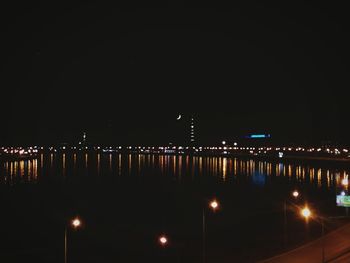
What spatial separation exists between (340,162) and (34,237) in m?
62.8

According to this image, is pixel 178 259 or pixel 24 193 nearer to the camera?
pixel 178 259

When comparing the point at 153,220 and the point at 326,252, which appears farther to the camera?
the point at 153,220

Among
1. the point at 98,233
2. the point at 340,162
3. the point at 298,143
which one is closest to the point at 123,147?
the point at 298,143

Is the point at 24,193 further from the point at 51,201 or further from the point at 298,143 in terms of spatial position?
the point at 298,143

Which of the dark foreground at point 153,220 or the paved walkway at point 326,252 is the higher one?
the paved walkway at point 326,252

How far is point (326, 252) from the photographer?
1747cm

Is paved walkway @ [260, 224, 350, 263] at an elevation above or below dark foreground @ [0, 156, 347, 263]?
above

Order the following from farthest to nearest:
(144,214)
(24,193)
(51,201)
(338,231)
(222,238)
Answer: (24,193), (51,201), (144,214), (222,238), (338,231)

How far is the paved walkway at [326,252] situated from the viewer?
54.3 ft

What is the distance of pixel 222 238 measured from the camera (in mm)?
26500

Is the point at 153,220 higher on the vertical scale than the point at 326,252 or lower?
lower

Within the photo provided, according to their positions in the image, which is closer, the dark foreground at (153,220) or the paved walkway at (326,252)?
the paved walkway at (326,252)

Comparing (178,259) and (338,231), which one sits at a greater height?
(338,231)

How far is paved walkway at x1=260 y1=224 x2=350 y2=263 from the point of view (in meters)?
16.5
